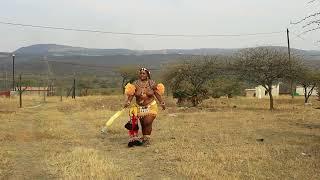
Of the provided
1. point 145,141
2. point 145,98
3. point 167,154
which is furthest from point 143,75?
point 167,154

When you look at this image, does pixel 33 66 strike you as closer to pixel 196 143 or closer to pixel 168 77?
pixel 168 77

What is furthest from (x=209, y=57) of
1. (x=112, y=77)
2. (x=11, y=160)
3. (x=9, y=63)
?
(x=9, y=63)

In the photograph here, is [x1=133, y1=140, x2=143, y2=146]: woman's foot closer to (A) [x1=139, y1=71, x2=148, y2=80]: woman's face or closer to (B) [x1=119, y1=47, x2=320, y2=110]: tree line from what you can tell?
(A) [x1=139, y1=71, x2=148, y2=80]: woman's face

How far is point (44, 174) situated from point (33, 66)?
416ft

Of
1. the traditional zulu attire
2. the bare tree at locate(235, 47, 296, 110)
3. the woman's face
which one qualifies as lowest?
the traditional zulu attire

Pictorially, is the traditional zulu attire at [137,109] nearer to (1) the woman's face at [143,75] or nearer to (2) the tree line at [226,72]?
(1) the woman's face at [143,75]

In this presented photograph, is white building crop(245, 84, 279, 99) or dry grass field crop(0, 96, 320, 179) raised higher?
white building crop(245, 84, 279, 99)

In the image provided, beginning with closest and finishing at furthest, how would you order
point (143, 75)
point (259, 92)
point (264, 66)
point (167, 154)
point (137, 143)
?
point (167, 154), point (137, 143), point (143, 75), point (264, 66), point (259, 92)

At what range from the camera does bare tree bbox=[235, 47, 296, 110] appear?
108 feet

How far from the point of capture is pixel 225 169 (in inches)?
397

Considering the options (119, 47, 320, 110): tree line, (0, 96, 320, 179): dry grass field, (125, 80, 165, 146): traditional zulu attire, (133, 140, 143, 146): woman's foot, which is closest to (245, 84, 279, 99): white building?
(119, 47, 320, 110): tree line

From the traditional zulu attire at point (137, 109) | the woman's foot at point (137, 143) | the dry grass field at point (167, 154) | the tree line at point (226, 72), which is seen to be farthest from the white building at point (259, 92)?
the woman's foot at point (137, 143)

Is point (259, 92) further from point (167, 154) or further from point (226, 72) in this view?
point (167, 154)

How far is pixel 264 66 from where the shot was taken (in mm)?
33094
